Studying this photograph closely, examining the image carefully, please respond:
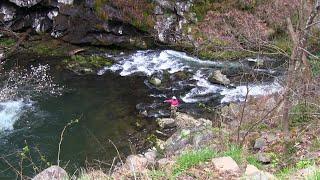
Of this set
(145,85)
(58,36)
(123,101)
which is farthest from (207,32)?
(58,36)

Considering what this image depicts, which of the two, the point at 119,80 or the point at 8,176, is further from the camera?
the point at 119,80

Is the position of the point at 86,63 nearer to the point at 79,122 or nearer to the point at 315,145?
the point at 79,122

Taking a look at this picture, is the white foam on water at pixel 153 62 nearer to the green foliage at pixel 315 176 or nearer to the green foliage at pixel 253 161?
the green foliage at pixel 253 161

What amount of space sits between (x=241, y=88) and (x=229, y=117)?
4621mm

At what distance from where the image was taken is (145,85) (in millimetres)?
15562

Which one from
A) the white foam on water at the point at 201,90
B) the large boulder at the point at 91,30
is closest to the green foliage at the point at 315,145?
the white foam on water at the point at 201,90

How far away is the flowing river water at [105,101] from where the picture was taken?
11.8 meters

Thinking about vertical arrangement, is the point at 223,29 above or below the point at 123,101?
above

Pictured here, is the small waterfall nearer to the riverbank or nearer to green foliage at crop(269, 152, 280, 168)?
the riverbank

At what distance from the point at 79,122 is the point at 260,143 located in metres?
6.79

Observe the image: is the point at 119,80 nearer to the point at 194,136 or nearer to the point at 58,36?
the point at 58,36

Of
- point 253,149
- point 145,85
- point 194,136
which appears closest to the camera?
point 253,149

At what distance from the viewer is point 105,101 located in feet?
47.7

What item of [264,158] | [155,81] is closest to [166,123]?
[155,81]
